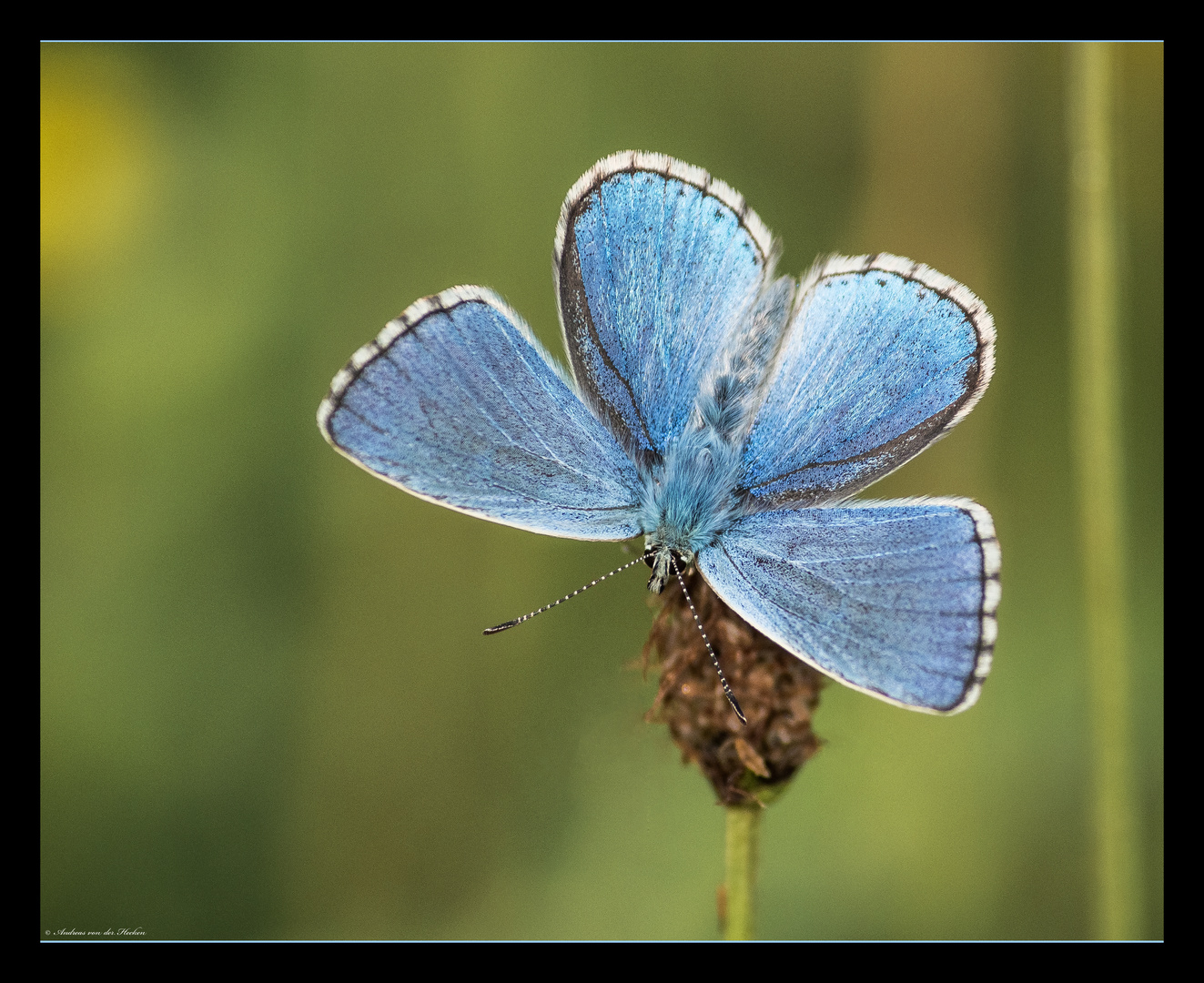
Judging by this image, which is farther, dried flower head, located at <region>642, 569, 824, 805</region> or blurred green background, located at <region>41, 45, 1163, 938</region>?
blurred green background, located at <region>41, 45, 1163, 938</region>

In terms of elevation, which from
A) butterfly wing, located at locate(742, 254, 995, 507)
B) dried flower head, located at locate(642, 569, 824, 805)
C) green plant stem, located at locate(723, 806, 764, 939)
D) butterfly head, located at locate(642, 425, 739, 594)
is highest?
butterfly wing, located at locate(742, 254, 995, 507)

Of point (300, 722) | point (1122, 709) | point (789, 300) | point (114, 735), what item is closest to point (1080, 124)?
point (789, 300)

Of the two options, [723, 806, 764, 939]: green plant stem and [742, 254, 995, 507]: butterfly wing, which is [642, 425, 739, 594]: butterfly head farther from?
[723, 806, 764, 939]: green plant stem

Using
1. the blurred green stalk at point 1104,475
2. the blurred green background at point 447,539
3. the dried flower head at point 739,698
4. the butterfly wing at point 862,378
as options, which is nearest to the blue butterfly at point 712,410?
the butterfly wing at point 862,378

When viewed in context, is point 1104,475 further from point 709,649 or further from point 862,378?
point 709,649

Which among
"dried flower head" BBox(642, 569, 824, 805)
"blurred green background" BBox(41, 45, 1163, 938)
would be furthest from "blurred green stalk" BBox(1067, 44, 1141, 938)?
"dried flower head" BBox(642, 569, 824, 805)
